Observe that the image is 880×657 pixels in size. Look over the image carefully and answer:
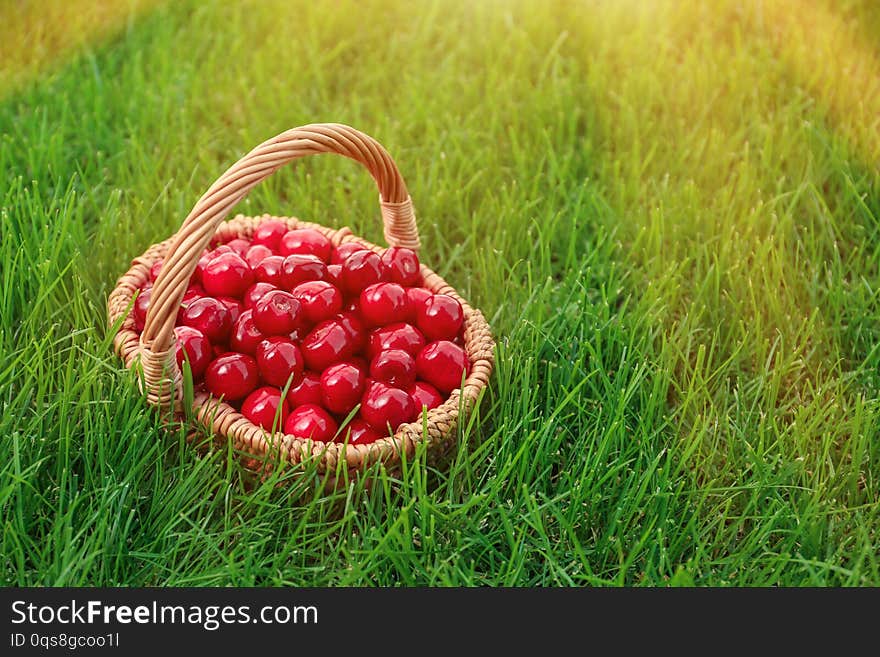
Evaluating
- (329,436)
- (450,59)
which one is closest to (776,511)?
(329,436)

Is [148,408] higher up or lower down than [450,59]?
lower down

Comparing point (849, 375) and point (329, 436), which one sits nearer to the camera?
point (329, 436)

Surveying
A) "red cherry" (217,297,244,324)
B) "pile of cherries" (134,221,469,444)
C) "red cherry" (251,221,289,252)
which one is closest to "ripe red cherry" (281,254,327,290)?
"pile of cherries" (134,221,469,444)

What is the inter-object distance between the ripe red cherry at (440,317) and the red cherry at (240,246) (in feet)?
1.60

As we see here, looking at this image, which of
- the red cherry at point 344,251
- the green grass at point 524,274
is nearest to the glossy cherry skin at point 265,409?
the green grass at point 524,274

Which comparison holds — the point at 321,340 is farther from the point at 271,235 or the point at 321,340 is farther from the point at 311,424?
the point at 271,235

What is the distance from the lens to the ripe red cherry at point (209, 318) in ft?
6.73

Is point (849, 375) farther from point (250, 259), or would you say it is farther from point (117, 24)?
point (117, 24)

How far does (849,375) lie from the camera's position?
7.57 ft

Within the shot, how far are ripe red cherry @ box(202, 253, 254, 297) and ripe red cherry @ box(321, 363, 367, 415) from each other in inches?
13.5

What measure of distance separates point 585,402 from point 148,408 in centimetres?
92

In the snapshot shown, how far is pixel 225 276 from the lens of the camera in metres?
2.14

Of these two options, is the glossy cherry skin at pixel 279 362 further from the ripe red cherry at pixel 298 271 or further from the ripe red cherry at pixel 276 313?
the ripe red cherry at pixel 298 271

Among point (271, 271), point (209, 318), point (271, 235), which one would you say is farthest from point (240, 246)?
point (209, 318)
